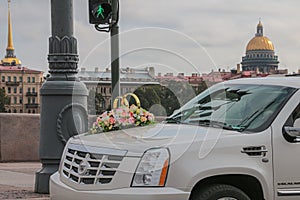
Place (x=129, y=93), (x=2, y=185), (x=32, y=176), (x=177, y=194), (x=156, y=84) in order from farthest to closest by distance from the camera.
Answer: (x=32, y=176) < (x=2, y=185) < (x=129, y=93) < (x=156, y=84) < (x=177, y=194)

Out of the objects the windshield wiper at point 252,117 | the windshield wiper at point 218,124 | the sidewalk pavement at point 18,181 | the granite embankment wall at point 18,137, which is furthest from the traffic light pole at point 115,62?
the granite embankment wall at point 18,137

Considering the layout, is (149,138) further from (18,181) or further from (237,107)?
(18,181)

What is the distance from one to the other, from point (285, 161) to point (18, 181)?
586cm

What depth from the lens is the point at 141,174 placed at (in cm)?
625

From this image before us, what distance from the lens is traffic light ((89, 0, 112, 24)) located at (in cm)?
1013

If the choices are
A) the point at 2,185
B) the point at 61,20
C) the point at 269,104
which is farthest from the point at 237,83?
the point at 2,185

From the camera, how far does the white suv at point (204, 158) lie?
6.25m

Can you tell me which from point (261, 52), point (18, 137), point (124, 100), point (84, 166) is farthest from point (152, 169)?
point (261, 52)

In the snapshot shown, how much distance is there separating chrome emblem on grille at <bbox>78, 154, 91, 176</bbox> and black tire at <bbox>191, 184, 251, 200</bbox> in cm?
106

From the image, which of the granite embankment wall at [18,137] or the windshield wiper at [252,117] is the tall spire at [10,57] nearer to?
the granite embankment wall at [18,137]

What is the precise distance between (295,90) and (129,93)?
3.34 meters

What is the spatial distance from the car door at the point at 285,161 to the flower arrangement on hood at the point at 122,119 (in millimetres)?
1991

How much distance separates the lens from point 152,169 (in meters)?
6.24

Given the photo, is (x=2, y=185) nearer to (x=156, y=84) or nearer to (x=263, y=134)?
(x=156, y=84)
